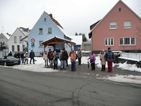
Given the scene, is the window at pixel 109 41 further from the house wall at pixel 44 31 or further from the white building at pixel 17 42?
the white building at pixel 17 42

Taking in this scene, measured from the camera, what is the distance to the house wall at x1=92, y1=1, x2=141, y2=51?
72.0ft

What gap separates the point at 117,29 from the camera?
22.5 meters

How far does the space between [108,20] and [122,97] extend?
67.2 ft

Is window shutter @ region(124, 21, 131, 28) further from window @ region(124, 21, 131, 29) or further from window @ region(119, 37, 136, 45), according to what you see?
window @ region(119, 37, 136, 45)

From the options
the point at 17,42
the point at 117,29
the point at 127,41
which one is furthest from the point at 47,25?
the point at 17,42

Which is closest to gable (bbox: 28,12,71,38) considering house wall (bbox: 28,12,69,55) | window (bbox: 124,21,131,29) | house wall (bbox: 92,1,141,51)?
house wall (bbox: 28,12,69,55)

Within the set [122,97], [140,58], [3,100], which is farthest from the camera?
[140,58]

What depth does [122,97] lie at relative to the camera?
4.37 metres

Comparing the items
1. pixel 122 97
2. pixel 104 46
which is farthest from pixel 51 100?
pixel 104 46

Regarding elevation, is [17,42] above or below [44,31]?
below

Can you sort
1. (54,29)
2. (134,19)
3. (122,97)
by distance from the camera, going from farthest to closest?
(54,29)
(134,19)
(122,97)

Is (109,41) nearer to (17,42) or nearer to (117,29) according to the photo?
(117,29)

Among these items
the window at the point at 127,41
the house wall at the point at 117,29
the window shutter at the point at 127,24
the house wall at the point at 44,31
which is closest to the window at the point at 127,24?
the window shutter at the point at 127,24

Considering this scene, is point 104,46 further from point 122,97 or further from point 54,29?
point 122,97
